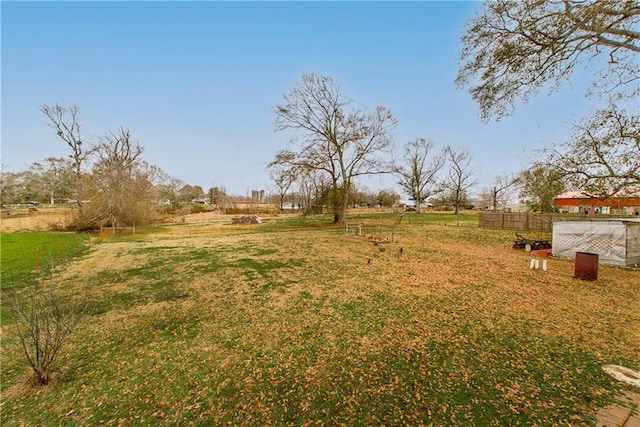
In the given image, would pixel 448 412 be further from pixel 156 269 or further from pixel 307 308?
pixel 156 269

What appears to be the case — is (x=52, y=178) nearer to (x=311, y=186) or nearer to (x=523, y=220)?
(x=311, y=186)

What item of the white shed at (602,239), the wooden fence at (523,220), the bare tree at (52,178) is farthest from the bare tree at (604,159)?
the bare tree at (52,178)

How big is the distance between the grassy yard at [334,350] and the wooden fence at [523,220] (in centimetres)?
1233

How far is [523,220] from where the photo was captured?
18.4 meters

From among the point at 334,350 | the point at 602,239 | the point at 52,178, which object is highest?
the point at 52,178

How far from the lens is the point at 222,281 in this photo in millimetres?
6629

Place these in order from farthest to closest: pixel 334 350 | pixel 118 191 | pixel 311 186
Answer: pixel 311 186 → pixel 118 191 → pixel 334 350

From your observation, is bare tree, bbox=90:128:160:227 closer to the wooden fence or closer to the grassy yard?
the grassy yard

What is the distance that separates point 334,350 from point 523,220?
2087 cm

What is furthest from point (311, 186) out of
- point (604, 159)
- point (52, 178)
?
point (52, 178)

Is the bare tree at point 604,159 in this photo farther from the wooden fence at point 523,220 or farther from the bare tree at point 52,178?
the bare tree at point 52,178

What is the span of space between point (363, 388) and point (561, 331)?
3.55 meters

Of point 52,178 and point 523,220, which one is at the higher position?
point 52,178

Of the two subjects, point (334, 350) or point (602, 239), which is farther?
point (602, 239)
